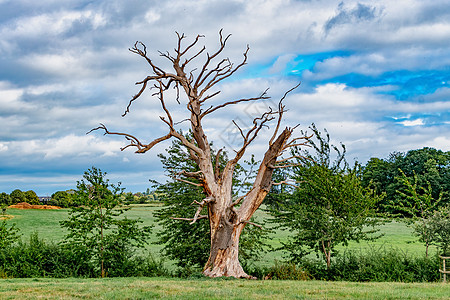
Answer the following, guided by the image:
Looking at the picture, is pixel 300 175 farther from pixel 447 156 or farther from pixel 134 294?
pixel 447 156

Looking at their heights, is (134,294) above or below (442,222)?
below

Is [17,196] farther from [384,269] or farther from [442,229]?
[442,229]

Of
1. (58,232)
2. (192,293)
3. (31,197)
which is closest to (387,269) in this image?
(192,293)

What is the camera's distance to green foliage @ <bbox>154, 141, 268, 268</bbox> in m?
20.2

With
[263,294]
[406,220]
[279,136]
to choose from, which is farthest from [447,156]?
[263,294]

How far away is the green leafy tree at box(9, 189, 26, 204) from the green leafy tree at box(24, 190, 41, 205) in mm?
387

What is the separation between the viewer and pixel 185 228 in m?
20.6

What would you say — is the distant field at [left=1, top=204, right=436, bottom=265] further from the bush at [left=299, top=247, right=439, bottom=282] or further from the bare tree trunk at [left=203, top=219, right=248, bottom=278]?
the bare tree trunk at [left=203, top=219, right=248, bottom=278]

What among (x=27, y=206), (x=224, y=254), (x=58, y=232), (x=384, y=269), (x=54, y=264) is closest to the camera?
(x=224, y=254)

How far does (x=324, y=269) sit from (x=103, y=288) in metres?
10.7

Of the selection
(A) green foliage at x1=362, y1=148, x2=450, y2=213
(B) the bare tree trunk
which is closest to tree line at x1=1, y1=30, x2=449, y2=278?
(B) the bare tree trunk

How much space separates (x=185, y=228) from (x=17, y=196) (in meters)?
40.9

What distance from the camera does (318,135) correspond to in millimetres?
21828

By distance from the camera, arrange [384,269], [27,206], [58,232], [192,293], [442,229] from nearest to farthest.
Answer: [192,293]
[442,229]
[384,269]
[58,232]
[27,206]
